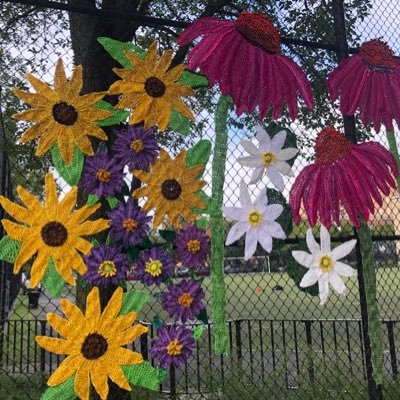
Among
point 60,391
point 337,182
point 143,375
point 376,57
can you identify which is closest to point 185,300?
point 143,375

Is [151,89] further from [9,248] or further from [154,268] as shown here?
[9,248]

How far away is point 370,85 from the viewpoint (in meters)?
2.96

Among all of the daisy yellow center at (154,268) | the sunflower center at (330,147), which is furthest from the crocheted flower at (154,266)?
the sunflower center at (330,147)

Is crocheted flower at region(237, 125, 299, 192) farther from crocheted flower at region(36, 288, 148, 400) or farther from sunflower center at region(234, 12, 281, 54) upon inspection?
crocheted flower at region(36, 288, 148, 400)

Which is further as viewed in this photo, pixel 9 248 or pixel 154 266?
pixel 154 266

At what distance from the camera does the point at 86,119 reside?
7.47 ft

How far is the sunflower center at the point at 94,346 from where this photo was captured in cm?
207

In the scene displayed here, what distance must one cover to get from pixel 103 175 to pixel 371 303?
5.36 feet

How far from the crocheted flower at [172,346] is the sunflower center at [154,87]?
1.04 m

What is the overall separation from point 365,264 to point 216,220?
981mm

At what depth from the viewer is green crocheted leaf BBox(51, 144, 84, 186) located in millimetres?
2236

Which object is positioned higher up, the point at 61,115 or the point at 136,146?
the point at 61,115

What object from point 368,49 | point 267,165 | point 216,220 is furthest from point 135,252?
point 368,49

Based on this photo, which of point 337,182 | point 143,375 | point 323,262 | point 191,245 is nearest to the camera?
point 143,375
